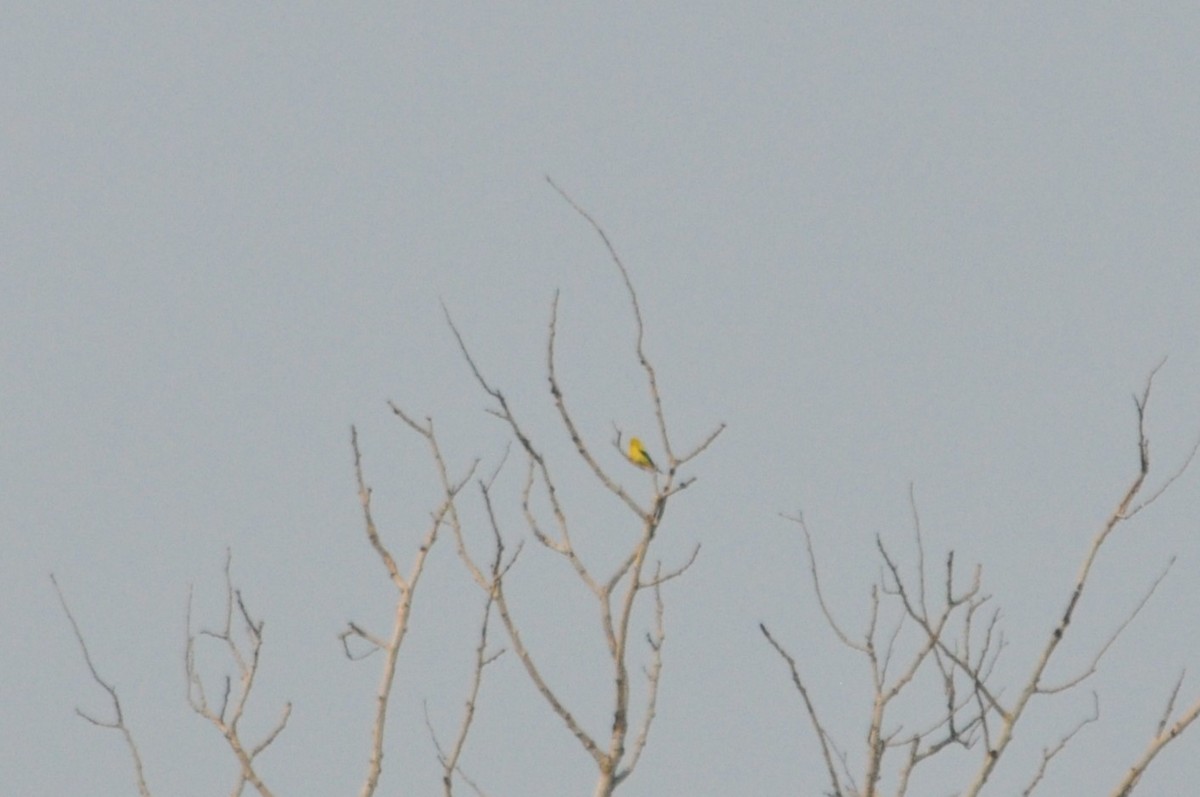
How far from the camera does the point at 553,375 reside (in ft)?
12.7

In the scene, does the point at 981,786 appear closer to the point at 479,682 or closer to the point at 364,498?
the point at 479,682

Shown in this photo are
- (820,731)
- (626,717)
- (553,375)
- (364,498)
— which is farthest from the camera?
(364,498)

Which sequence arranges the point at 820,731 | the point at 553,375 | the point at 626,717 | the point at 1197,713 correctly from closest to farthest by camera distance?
the point at 1197,713, the point at 820,731, the point at 626,717, the point at 553,375

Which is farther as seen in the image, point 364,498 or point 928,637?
point 364,498

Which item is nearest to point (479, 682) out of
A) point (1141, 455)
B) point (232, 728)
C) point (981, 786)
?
point (232, 728)

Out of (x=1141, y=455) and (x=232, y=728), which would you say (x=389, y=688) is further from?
(x=1141, y=455)

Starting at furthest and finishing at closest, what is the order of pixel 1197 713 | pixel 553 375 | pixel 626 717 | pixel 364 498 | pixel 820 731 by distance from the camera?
pixel 364 498
pixel 553 375
pixel 626 717
pixel 820 731
pixel 1197 713

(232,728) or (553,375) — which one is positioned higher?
(553,375)

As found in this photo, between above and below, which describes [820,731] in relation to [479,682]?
below

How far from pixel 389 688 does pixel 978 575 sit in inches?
65.1

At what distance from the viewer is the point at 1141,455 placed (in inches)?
132

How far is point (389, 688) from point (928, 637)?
1393 millimetres

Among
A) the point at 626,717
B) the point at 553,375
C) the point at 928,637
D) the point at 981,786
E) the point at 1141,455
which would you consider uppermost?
the point at 553,375

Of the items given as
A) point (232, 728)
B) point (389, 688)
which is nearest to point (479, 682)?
point (389, 688)
